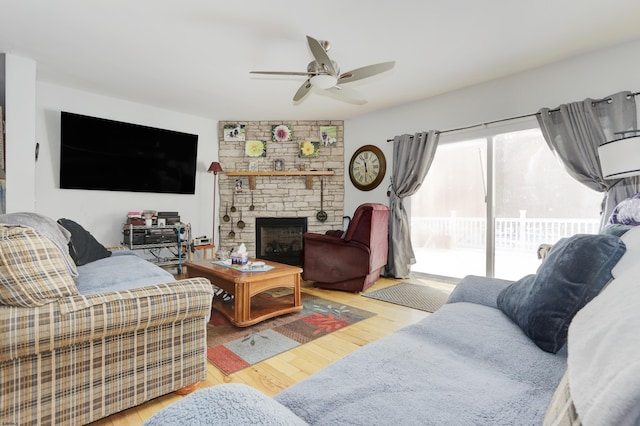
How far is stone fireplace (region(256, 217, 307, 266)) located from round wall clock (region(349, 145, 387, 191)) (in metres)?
1.11

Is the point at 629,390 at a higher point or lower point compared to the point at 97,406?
higher

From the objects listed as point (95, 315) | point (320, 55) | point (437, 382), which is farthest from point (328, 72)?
point (437, 382)

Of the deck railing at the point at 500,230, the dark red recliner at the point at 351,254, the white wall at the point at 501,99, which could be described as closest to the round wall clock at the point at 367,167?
the white wall at the point at 501,99

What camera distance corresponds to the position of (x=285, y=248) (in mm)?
5113

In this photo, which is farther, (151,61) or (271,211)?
(271,211)

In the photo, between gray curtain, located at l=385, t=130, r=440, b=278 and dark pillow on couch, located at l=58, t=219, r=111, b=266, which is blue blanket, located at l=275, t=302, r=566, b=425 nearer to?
dark pillow on couch, located at l=58, t=219, r=111, b=266

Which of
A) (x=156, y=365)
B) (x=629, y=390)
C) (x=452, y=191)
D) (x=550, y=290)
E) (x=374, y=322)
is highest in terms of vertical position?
(x=452, y=191)

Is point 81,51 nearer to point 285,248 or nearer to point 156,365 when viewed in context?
point 156,365

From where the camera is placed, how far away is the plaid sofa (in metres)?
1.12

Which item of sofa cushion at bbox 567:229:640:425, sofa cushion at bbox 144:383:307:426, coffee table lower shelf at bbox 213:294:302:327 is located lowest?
coffee table lower shelf at bbox 213:294:302:327

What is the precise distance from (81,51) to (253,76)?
1.63 m

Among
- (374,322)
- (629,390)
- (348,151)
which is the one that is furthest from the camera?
(348,151)

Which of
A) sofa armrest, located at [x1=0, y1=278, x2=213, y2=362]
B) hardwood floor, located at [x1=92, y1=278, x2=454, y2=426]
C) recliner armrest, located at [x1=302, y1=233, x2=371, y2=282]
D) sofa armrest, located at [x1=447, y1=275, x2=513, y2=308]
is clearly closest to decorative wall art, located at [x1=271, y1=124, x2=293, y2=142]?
recliner armrest, located at [x1=302, y1=233, x2=371, y2=282]

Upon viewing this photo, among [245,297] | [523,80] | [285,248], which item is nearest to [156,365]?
[245,297]
